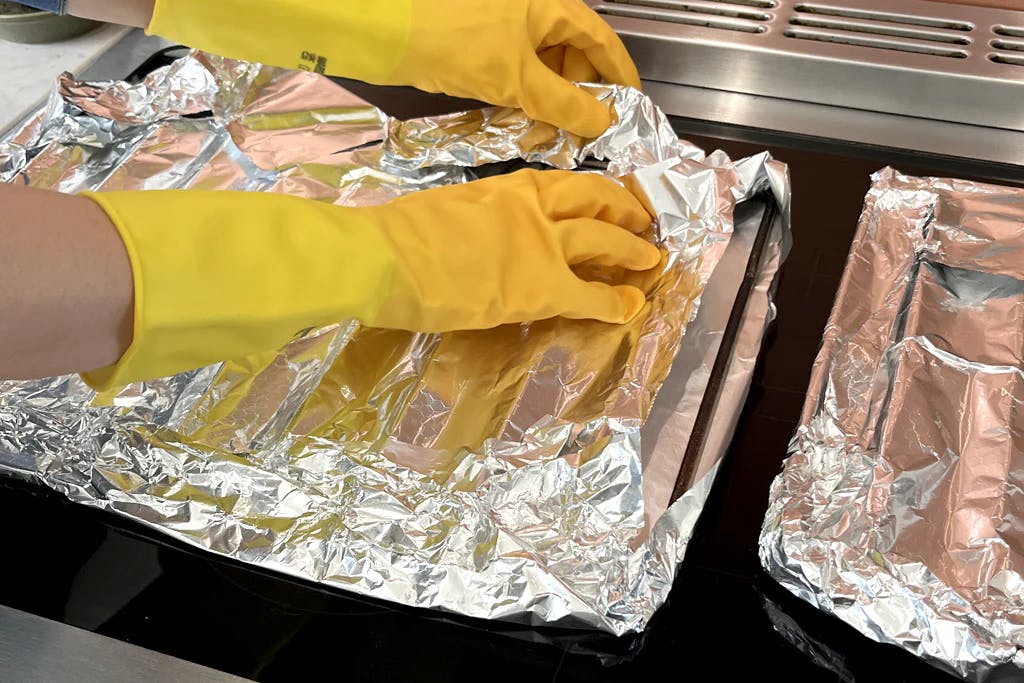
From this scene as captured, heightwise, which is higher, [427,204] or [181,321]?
[427,204]

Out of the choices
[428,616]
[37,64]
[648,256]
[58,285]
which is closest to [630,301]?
[648,256]

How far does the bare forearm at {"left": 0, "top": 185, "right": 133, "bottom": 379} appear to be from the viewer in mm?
590

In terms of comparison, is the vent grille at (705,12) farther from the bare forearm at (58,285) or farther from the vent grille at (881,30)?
the bare forearm at (58,285)

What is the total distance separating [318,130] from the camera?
1044mm

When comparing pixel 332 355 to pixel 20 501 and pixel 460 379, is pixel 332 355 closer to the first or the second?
pixel 460 379

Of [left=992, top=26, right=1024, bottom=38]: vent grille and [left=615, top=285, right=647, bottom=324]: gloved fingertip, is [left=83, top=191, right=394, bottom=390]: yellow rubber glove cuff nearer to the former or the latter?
[left=615, top=285, right=647, bottom=324]: gloved fingertip

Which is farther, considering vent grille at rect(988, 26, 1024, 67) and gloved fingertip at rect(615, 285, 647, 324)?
vent grille at rect(988, 26, 1024, 67)

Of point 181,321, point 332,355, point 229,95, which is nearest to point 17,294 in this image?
point 181,321

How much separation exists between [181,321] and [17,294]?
10 cm

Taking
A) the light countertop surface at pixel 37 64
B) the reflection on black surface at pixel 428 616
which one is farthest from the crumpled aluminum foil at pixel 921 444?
the light countertop surface at pixel 37 64

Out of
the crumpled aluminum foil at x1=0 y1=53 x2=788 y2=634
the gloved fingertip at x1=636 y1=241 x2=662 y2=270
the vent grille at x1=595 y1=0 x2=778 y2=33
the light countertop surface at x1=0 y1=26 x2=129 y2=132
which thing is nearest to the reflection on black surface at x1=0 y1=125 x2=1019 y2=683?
the crumpled aluminum foil at x1=0 y1=53 x2=788 y2=634

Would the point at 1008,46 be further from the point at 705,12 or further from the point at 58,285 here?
the point at 58,285

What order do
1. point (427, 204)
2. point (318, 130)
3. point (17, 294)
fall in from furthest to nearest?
1. point (318, 130)
2. point (427, 204)
3. point (17, 294)

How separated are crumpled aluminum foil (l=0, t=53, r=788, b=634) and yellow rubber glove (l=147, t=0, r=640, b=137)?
6 cm
